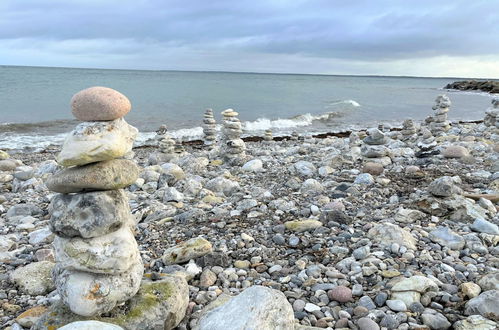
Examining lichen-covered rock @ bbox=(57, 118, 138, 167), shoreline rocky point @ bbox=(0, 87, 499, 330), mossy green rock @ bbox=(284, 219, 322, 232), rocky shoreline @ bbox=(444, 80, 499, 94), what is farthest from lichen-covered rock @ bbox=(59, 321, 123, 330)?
rocky shoreline @ bbox=(444, 80, 499, 94)

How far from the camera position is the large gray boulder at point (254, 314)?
10.7 ft

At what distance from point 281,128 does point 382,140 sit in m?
18.0

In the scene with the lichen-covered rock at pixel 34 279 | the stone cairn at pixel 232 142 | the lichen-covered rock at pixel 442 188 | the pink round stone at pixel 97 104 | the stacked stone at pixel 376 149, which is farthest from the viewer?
the stone cairn at pixel 232 142

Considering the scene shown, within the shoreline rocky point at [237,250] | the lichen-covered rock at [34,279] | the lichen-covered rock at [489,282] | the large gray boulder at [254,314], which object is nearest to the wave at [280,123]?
the shoreline rocky point at [237,250]

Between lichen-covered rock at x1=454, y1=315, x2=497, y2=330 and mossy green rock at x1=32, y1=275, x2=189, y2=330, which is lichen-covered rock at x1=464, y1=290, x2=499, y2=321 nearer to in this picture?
lichen-covered rock at x1=454, y1=315, x2=497, y2=330

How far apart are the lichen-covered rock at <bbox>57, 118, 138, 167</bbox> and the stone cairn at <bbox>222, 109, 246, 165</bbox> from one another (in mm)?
8907

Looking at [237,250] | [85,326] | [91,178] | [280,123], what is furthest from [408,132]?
[85,326]

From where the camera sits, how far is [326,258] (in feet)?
17.5

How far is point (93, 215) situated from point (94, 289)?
68cm

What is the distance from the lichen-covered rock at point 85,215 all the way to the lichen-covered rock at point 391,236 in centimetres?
357

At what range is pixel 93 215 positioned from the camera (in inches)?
148

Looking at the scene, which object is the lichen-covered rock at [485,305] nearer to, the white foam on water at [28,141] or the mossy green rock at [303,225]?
the mossy green rock at [303,225]

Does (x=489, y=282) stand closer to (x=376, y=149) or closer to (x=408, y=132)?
(x=376, y=149)

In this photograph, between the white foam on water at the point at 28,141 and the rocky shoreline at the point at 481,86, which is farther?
the rocky shoreline at the point at 481,86
